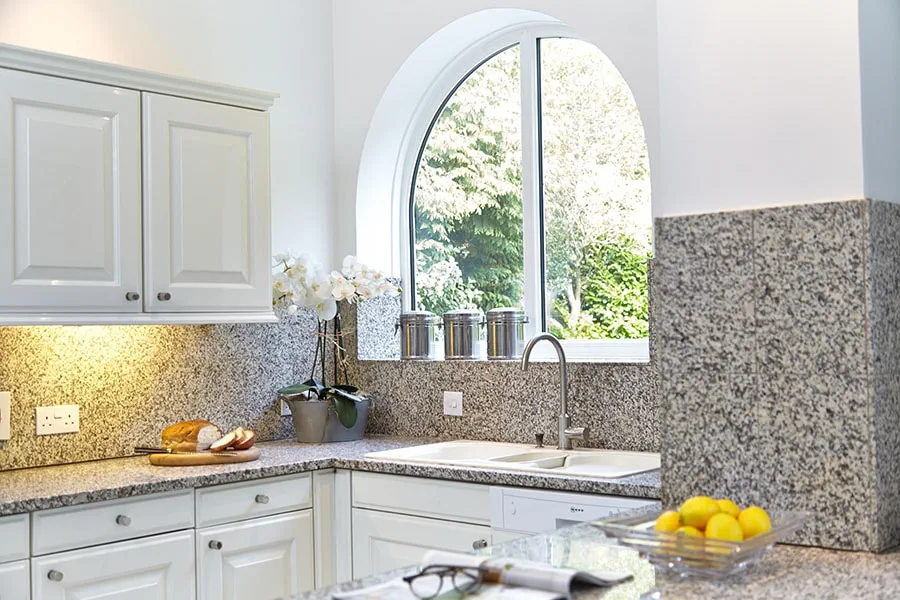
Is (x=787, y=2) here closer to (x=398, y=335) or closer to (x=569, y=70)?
(x=569, y=70)

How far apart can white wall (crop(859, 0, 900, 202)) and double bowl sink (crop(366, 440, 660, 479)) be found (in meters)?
1.17

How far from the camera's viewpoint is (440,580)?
1.36 meters

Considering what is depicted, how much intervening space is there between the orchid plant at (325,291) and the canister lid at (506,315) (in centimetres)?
39

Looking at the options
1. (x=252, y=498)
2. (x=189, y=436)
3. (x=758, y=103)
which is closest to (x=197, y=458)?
(x=189, y=436)

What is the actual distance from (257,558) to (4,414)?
0.83 meters

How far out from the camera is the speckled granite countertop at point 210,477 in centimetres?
254

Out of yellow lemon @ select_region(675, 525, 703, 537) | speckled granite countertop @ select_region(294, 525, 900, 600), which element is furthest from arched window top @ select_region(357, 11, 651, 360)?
yellow lemon @ select_region(675, 525, 703, 537)

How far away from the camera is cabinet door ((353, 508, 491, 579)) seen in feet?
9.30

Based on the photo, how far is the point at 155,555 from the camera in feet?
9.02

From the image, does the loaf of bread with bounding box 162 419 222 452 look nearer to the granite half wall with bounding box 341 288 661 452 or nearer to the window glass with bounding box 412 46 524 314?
the granite half wall with bounding box 341 288 661 452

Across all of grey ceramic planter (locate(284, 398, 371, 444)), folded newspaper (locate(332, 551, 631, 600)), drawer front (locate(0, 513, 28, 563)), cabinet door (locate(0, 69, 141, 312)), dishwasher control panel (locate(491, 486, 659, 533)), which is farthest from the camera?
grey ceramic planter (locate(284, 398, 371, 444))

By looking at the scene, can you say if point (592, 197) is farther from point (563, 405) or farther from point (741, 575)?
point (741, 575)

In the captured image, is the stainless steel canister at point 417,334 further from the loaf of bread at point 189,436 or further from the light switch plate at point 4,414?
the light switch plate at point 4,414

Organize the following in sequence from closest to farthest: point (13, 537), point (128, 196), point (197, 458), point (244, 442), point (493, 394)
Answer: point (13, 537), point (128, 196), point (197, 458), point (244, 442), point (493, 394)
